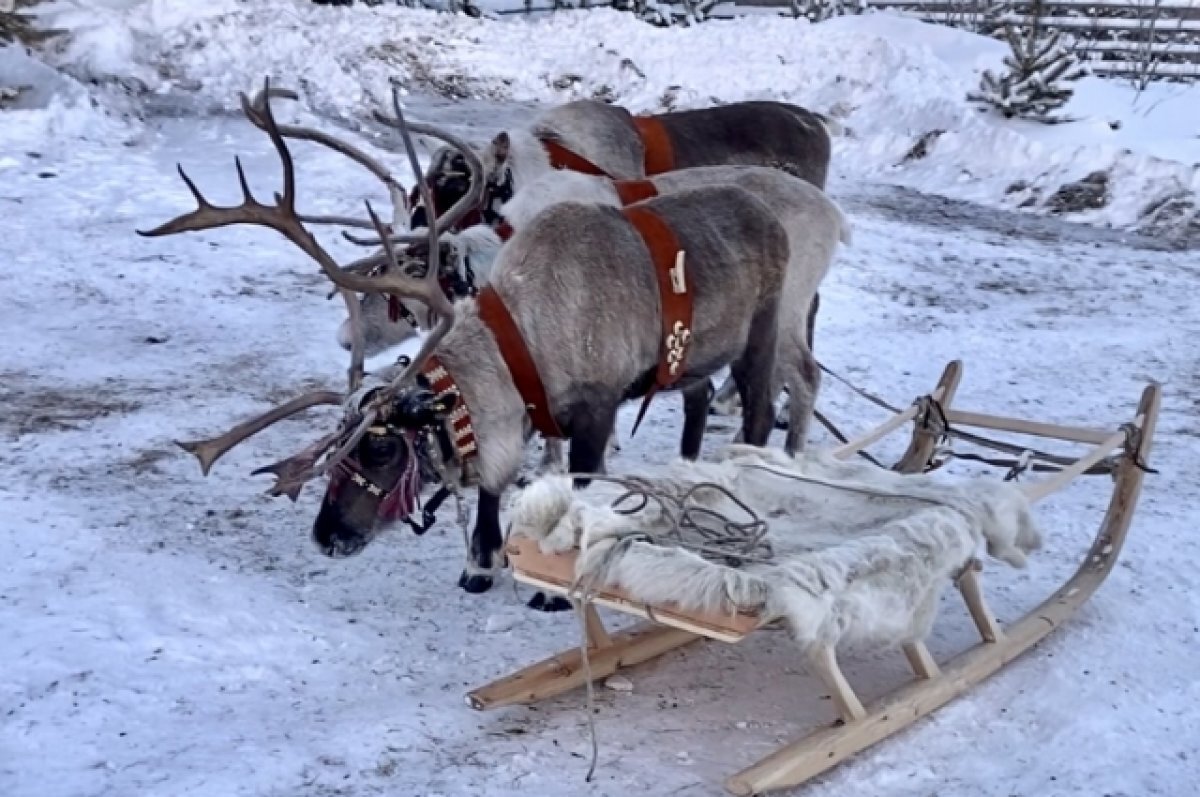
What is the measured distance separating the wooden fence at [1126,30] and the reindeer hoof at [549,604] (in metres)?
14.4

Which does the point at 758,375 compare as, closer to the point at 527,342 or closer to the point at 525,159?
the point at 527,342

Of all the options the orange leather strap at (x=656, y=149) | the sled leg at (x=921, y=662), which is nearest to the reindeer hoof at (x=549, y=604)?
the sled leg at (x=921, y=662)

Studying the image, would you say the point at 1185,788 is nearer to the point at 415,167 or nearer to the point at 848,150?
the point at 415,167

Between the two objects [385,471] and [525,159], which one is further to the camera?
[525,159]

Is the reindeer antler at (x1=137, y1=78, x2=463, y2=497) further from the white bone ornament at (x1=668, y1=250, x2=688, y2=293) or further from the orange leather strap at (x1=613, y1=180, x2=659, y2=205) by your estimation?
the orange leather strap at (x1=613, y1=180, x2=659, y2=205)

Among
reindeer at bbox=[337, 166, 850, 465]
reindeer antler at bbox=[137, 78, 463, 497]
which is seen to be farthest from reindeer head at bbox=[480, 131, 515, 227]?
reindeer antler at bbox=[137, 78, 463, 497]

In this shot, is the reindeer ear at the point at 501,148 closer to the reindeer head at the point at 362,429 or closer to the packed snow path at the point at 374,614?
the packed snow path at the point at 374,614

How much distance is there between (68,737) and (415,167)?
6.96ft

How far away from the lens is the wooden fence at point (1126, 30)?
17.6 m

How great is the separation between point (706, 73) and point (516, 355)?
1331cm

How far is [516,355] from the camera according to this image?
15.7 feet

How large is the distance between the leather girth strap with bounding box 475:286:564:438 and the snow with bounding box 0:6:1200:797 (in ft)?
2.57

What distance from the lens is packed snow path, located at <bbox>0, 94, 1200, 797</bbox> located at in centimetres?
398

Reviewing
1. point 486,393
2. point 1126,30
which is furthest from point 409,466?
point 1126,30
